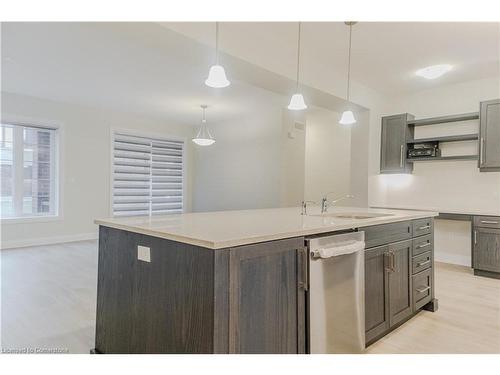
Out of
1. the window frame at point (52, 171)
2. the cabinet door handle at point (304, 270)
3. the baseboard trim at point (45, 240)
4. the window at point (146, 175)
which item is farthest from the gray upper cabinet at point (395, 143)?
the window frame at point (52, 171)

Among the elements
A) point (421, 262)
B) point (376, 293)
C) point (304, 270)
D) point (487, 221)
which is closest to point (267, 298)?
point (304, 270)

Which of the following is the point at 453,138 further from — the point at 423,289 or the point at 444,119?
the point at 423,289

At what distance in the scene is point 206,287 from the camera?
4.68ft

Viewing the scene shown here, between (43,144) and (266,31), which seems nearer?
(266,31)

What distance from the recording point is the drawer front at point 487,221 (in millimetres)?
4043

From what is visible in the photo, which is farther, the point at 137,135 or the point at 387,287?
the point at 137,135

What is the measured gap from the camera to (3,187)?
561 centimetres

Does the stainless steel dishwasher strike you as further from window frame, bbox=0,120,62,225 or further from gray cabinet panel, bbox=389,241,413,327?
window frame, bbox=0,120,62,225

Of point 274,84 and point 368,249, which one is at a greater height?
point 274,84

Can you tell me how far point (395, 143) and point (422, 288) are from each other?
109 inches

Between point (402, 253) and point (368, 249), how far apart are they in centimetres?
55

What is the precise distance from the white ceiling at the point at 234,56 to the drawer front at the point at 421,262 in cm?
209
